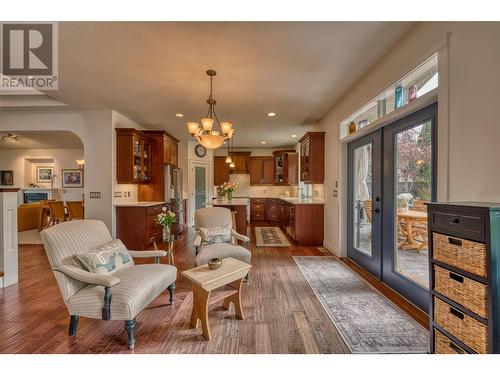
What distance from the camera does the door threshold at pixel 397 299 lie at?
222 centimetres

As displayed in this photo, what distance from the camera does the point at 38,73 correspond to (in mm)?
3027

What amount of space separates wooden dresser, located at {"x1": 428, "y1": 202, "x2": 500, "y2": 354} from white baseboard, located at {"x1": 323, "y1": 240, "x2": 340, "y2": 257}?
9.06 ft

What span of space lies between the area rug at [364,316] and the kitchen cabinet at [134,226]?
10.4ft

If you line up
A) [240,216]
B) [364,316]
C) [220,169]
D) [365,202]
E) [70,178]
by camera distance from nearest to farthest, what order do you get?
[364,316]
[365,202]
[240,216]
[220,169]
[70,178]

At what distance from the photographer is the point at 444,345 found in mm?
1485

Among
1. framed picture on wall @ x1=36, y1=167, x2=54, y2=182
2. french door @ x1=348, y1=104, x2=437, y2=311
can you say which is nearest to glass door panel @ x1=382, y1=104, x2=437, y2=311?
french door @ x1=348, y1=104, x2=437, y2=311

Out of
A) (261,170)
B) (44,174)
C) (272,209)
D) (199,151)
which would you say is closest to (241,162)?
(261,170)

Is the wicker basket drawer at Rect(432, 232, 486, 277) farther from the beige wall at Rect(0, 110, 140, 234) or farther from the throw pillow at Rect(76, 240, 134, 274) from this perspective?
the beige wall at Rect(0, 110, 140, 234)

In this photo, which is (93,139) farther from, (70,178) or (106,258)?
(70,178)

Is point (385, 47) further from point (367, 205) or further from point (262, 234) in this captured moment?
point (262, 234)

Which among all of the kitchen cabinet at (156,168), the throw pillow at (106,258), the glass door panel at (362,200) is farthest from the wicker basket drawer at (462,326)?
the kitchen cabinet at (156,168)

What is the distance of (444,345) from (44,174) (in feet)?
38.5

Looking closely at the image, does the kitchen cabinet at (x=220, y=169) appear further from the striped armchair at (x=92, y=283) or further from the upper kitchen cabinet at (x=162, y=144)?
the striped armchair at (x=92, y=283)
